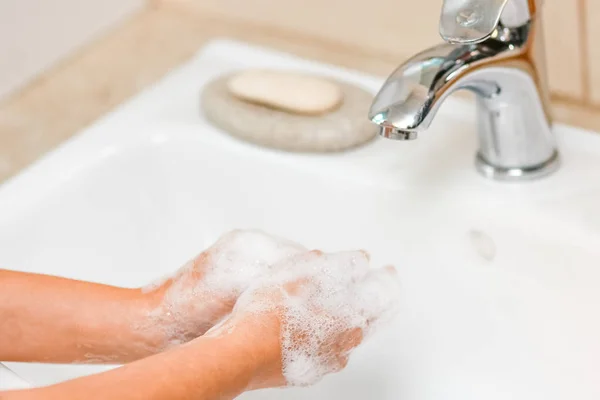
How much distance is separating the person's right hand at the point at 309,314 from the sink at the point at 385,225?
84 millimetres

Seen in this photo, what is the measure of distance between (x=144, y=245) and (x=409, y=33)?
0.29m

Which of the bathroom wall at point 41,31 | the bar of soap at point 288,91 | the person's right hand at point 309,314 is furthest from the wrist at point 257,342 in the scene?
the bathroom wall at point 41,31

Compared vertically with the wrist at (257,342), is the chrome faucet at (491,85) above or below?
above

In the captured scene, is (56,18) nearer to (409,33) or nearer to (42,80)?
(42,80)

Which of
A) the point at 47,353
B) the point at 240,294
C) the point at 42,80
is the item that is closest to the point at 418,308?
the point at 240,294

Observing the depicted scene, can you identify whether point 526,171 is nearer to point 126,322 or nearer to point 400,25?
point 400,25

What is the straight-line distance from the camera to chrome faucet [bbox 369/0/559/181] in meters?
0.51

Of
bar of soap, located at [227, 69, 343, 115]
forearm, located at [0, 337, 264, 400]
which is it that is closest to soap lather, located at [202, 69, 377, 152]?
bar of soap, located at [227, 69, 343, 115]

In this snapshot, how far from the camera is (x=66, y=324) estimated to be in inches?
21.4

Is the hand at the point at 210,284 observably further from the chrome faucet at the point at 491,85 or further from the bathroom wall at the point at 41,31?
the bathroom wall at the point at 41,31

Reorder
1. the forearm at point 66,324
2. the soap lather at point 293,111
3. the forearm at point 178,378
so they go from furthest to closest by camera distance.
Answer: the soap lather at point 293,111
the forearm at point 66,324
the forearm at point 178,378

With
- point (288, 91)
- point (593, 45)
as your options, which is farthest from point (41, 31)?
point (593, 45)

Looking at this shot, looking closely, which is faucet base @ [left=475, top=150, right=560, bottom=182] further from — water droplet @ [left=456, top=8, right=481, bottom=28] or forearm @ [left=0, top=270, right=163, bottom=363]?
forearm @ [left=0, top=270, right=163, bottom=363]

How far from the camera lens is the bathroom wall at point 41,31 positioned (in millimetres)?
755
